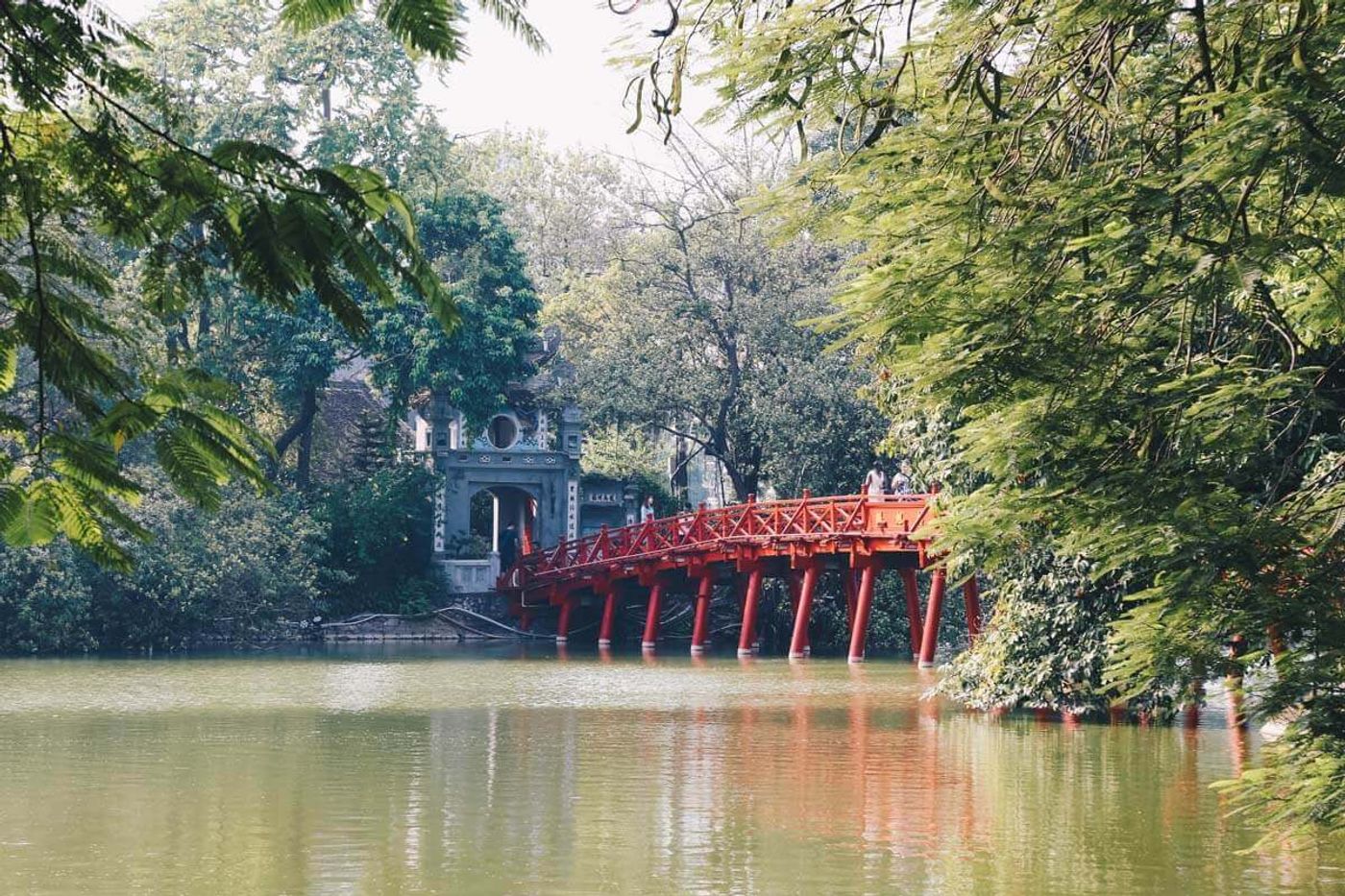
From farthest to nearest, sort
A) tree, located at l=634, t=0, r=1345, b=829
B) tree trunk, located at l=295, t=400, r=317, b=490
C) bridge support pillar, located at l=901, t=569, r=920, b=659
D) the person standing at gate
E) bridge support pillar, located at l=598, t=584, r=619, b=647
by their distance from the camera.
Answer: the person standing at gate < tree trunk, located at l=295, t=400, r=317, b=490 < bridge support pillar, located at l=598, t=584, r=619, b=647 < bridge support pillar, located at l=901, t=569, r=920, b=659 < tree, located at l=634, t=0, r=1345, b=829

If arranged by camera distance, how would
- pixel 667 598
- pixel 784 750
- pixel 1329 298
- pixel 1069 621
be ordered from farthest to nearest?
pixel 667 598, pixel 1069 621, pixel 784 750, pixel 1329 298

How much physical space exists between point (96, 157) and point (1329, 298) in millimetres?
4929

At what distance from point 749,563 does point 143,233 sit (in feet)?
93.1

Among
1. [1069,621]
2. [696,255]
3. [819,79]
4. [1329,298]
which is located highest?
[696,255]

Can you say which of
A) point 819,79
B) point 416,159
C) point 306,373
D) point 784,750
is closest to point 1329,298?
point 819,79

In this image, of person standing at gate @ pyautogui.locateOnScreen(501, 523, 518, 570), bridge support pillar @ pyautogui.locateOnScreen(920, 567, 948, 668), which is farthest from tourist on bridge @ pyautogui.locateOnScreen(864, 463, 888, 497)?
person standing at gate @ pyautogui.locateOnScreen(501, 523, 518, 570)

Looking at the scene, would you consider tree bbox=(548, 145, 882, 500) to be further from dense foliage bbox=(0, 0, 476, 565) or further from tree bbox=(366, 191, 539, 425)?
dense foliage bbox=(0, 0, 476, 565)

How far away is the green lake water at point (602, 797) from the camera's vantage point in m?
10.4

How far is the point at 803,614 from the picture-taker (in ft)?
104

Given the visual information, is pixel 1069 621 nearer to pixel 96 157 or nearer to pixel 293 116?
pixel 96 157

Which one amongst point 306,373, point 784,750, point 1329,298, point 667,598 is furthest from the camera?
point 667,598

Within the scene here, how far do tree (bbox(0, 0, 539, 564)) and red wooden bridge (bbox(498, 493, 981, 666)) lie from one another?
72.4 feet

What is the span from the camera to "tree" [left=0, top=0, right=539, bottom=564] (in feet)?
14.0

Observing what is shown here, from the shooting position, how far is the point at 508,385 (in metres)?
40.7
